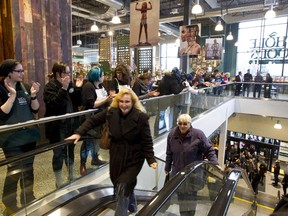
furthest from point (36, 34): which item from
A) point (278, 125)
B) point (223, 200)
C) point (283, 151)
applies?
point (283, 151)

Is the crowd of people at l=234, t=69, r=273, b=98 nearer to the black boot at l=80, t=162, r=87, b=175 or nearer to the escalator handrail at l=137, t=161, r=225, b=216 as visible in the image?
the black boot at l=80, t=162, r=87, b=175

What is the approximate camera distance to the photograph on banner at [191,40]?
7144 millimetres

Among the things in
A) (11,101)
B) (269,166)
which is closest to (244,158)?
(269,166)

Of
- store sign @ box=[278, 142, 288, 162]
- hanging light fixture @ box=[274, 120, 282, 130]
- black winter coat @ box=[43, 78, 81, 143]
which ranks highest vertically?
black winter coat @ box=[43, 78, 81, 143]

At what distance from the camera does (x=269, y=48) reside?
15.2 m

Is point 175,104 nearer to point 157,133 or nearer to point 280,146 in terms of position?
point 157,133

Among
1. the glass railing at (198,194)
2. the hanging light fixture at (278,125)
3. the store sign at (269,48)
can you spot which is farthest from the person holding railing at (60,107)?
the store sign at (269,48)

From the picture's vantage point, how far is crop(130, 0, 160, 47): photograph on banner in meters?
4.11

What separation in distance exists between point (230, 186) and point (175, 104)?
3668 mm

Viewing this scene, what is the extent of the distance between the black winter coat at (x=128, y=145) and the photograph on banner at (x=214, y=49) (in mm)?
8810

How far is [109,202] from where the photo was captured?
9.20 feet

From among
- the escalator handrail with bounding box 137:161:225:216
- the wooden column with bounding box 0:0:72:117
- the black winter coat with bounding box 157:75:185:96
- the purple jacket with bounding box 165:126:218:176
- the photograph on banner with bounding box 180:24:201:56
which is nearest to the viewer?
the escalator handrail with bounding box 137:161:225:216

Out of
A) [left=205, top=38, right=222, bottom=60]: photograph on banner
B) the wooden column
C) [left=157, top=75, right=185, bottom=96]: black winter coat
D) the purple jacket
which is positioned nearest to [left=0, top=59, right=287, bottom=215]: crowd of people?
the purple jacket

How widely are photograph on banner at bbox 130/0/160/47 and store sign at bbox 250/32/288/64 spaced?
13936 mm
